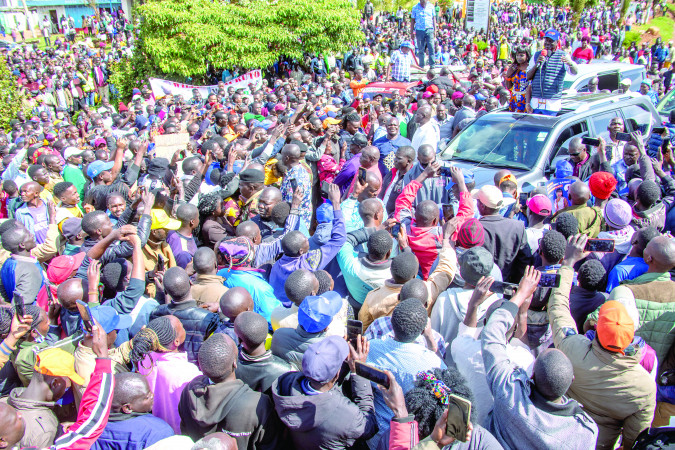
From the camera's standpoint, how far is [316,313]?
120 inches

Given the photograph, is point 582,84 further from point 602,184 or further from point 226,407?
point 226,407

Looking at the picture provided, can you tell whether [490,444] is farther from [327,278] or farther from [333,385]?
[327,278]

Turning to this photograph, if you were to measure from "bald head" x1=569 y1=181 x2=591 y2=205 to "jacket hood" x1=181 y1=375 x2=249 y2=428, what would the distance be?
3.58 metres

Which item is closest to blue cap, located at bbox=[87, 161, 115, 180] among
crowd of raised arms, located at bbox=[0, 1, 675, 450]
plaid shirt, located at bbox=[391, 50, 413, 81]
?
crowd of raised arms, located at bbox=[0, 1, 675, 450]

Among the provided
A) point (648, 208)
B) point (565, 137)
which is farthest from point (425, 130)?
point (648, 208)

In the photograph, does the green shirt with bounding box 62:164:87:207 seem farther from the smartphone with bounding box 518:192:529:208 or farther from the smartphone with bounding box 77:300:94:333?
the smartphone with bounding box 518:192:529:208

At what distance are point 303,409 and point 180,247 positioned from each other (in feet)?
9.59

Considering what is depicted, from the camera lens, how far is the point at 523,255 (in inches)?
174

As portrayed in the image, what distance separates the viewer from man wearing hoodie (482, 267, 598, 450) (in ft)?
7.55

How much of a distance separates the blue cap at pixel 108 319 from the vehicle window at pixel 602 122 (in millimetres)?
6505

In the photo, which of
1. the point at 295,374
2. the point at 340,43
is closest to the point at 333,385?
the point at 295,374

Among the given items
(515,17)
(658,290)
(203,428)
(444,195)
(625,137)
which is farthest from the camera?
(515,17)

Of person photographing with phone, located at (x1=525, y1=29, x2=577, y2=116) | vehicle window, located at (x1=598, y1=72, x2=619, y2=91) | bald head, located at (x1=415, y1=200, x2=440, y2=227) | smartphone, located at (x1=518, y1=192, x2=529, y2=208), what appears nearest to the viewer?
bald head, located at (x1=415, y1=200, x2=440, y2=227)

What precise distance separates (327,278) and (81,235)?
2937 mm
